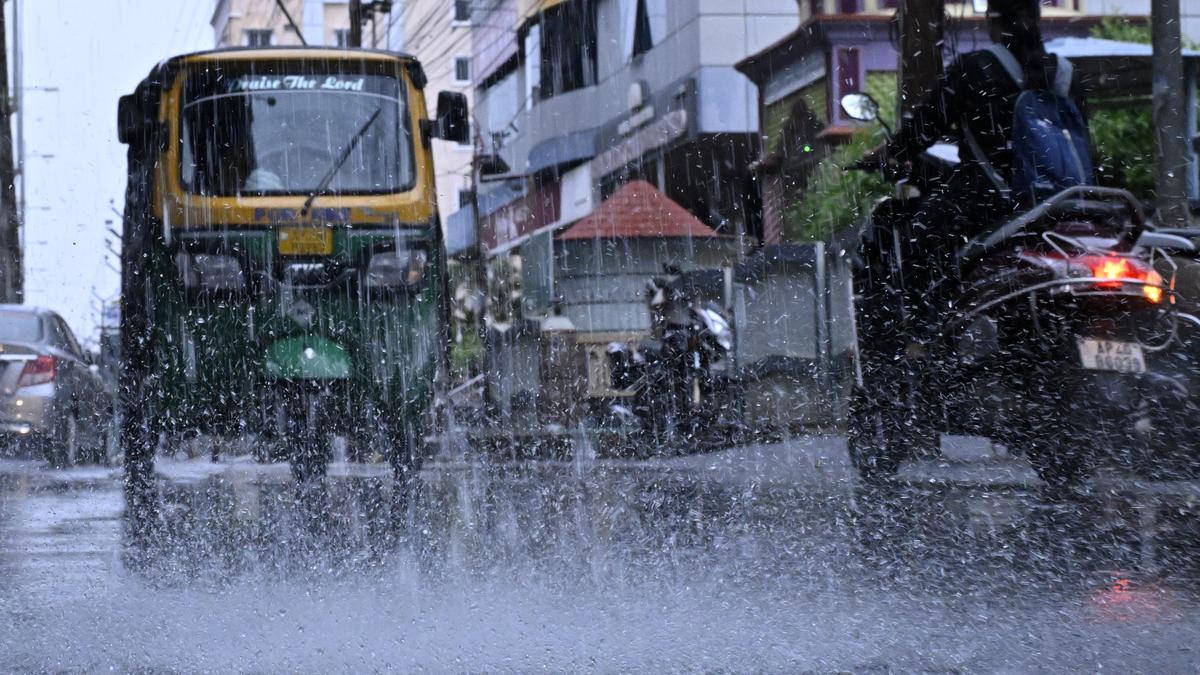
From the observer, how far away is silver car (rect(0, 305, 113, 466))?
10297mm

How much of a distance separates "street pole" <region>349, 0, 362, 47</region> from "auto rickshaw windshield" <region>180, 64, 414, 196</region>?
1523 centimetres

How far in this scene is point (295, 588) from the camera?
417 centimetres

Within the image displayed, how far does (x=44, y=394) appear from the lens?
10.4m

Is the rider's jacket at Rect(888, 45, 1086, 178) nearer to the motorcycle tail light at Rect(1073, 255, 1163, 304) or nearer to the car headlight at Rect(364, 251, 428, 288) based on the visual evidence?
the motorcycle tail light at Rect(1073, 255, 1163, 304)

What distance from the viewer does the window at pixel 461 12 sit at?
44987mm

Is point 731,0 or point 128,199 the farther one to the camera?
point 731,0

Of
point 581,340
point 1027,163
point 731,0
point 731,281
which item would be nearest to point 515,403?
point 581,340

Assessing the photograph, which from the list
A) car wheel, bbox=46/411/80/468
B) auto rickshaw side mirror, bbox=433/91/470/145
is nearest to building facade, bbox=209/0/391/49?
car wheel, bbox=46/411/80/468

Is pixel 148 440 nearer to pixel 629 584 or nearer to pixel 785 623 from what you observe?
pixel 629 584

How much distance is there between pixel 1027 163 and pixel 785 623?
228cm

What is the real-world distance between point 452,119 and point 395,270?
3.15ft

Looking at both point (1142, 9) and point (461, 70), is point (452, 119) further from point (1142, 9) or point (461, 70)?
point (461, 70)

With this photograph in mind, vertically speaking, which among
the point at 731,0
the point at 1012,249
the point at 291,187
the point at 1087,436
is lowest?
the point at 1087,436

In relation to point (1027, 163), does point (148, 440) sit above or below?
below
